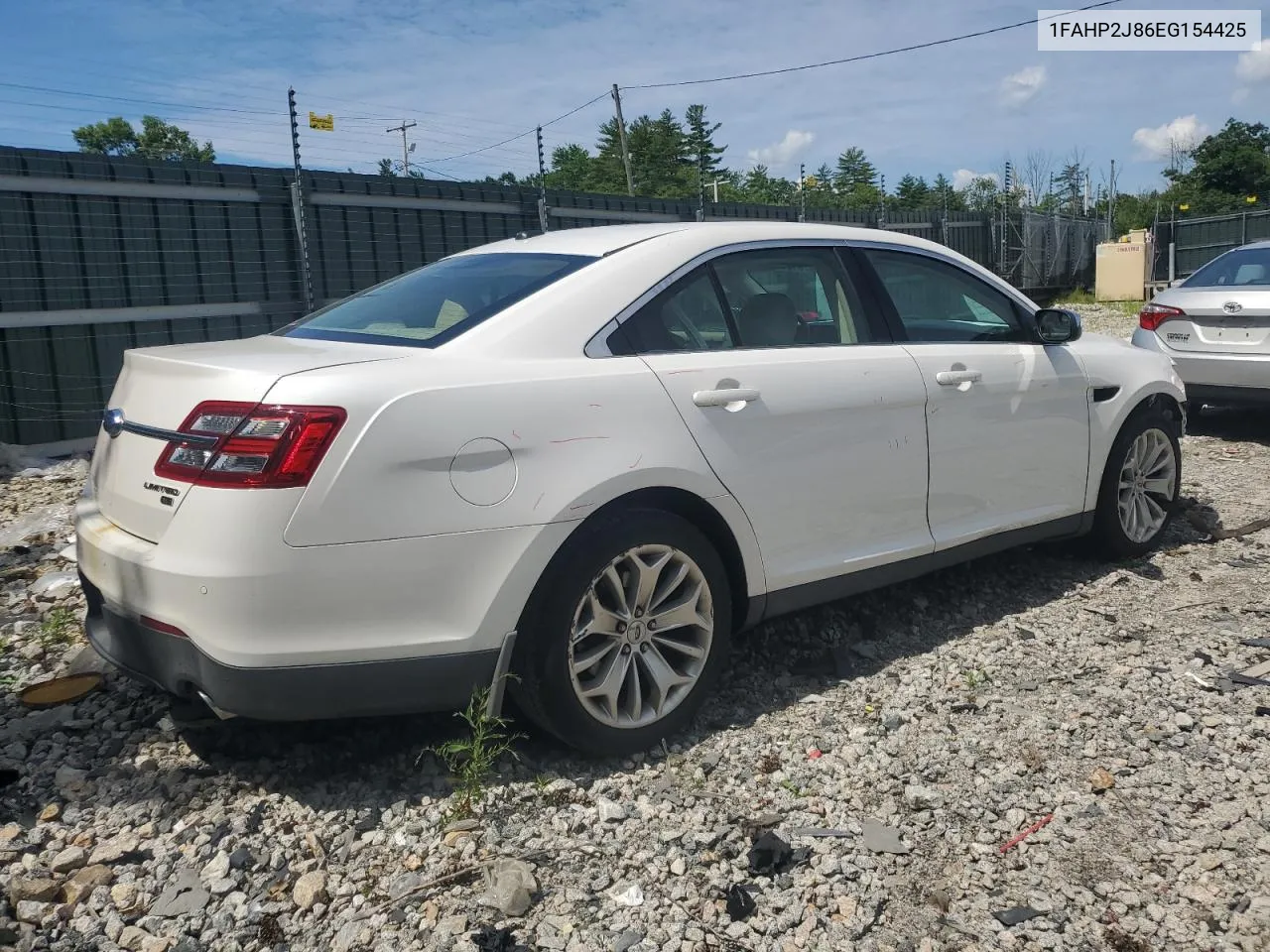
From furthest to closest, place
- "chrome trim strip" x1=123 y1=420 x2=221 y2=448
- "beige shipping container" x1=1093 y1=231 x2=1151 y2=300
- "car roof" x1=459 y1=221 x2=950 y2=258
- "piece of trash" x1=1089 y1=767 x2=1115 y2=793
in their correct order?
"beige shipping container" x1=1093 y1=231 x2=1151 y2=300 → "car roof" x1=459 y1=221 x2=950 y2=258 → "piece of trash" x1=1089 y1=767 x2=1115 y2=793 → "chrome trim strip" x1=123 y1=420 x2=221 y2=448

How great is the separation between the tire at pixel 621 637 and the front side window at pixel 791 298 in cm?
83

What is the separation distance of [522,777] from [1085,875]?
1.55 metres

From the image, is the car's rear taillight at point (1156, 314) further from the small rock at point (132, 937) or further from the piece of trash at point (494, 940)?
the small rock at point (132, 937)

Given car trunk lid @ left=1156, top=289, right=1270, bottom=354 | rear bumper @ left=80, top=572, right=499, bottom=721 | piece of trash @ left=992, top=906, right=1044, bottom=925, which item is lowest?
piece of trash @ left=992, top=906, right=1044, bottom=925

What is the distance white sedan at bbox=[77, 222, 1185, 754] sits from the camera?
107 inches

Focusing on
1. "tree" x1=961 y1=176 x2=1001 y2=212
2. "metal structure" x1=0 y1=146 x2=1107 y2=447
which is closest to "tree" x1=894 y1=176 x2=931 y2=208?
"tree" x1=961 y1=176 x2=1001 y2=212

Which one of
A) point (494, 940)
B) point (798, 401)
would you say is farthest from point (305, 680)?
point (798, 401)

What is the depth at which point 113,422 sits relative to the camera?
3160 mm

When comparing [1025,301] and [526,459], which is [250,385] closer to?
[526,459]

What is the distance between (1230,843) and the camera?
282 cm

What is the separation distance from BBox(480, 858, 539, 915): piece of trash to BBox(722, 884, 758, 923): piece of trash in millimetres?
476

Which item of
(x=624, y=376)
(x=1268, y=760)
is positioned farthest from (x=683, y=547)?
(x=1268, y=760)

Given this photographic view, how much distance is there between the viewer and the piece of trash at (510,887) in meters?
2.57

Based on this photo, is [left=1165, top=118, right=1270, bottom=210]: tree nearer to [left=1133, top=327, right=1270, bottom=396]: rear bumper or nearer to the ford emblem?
[left=1133, top=327, right=1270, bottom=396]: rear bumper
